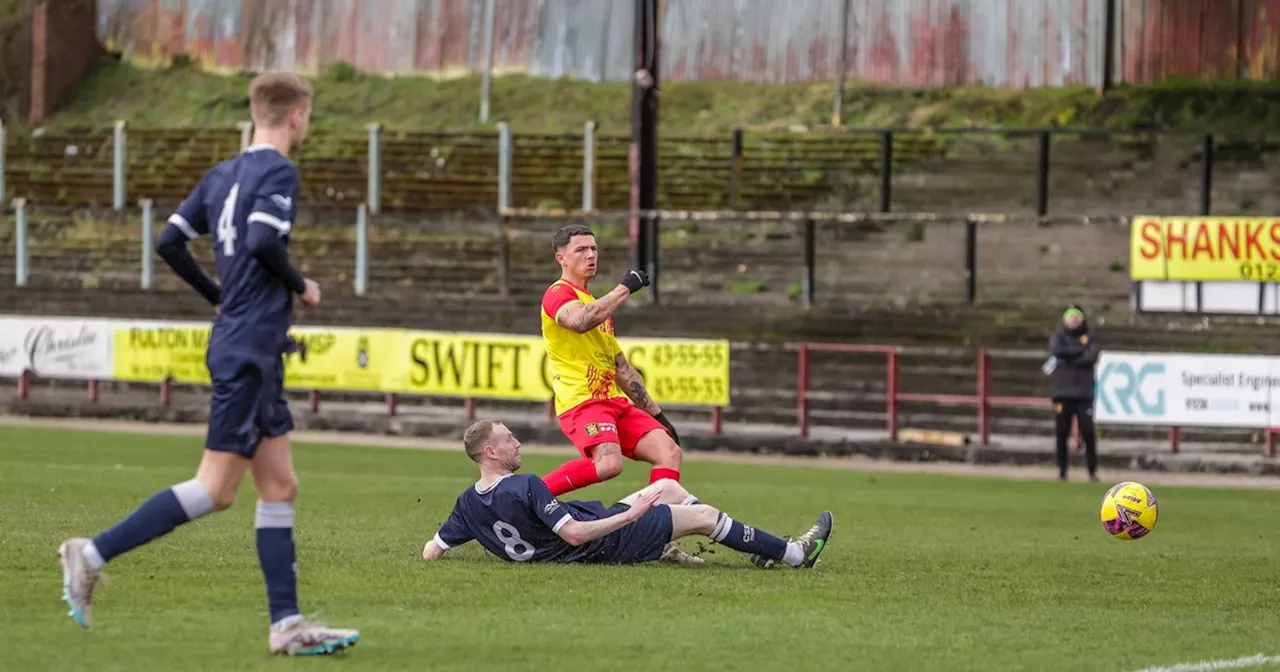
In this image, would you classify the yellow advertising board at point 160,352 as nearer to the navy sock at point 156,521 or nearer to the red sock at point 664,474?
the red sock at point 664,474

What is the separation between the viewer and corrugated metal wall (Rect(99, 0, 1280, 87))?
3838 centimetres

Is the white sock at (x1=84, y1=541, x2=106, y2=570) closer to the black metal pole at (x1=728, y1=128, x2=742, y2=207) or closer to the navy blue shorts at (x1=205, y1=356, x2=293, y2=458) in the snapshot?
the navy blue shorts at (x1=205, y1=356, x2=293, y2=458)

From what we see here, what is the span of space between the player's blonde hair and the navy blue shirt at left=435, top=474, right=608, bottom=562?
3211 mm

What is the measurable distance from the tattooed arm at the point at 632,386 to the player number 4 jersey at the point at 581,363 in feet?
0.14

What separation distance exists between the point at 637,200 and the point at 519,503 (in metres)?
21.8

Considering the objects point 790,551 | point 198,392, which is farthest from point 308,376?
point 790,551

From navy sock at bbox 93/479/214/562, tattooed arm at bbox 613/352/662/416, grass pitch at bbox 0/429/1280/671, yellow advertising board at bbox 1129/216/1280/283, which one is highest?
yellow advertising board at bbox 1129/216/1280/283

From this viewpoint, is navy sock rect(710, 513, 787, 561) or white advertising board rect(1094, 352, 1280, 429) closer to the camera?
navy sock rect(710, 513, 787, 561)

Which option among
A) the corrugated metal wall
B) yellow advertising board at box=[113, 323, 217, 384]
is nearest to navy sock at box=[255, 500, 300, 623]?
yellow advertising board at box=[113, 323, 217, 384]

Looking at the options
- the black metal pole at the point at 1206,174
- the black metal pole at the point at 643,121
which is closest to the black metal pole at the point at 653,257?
the black metal pole at the point at 643,121

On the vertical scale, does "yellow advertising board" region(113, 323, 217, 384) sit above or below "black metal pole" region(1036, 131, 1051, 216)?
below

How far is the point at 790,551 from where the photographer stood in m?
11.0

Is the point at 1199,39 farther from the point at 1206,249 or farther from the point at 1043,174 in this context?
the point at 1206,249

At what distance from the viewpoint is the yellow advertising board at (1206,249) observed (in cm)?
2911
